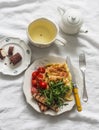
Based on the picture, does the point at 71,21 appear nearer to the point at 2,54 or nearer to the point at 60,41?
the point at 60,41

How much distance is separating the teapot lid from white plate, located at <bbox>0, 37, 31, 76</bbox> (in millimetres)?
126

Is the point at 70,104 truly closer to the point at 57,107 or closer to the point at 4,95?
the point at 57,107

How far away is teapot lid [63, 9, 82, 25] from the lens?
31.9 inches

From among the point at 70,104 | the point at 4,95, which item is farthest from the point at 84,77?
the point at 4,95

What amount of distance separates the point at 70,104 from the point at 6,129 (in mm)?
171

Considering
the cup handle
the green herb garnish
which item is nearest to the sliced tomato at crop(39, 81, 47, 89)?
the green herb garnish

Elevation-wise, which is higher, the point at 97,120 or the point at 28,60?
the point at 28,60

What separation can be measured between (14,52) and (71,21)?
0.56 feet

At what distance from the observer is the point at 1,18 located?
0.87m

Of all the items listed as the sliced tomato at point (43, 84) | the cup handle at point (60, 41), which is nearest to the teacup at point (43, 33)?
the cup handle at point (60, 41)

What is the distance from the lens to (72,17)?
2.66 feet

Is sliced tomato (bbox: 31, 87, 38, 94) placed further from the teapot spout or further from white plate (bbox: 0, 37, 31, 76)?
the teapot spout

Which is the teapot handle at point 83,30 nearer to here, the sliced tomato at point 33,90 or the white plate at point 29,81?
the white plate at point 29,81

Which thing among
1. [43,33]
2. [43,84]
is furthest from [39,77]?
[43,33]
